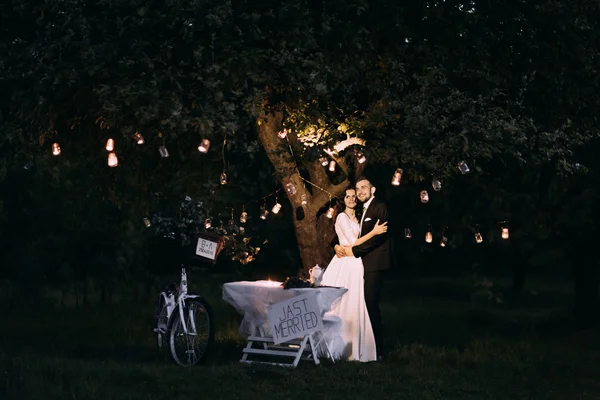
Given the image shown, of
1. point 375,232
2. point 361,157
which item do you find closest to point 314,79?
point 361,157

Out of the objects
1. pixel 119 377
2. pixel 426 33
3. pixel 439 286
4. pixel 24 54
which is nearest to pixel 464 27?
pixel 426 33

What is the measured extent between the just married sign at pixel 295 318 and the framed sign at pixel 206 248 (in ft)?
3.33

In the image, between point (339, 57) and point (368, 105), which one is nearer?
point (339, 57)

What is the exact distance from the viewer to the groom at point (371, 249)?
1605 cm

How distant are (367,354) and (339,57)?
3.79 metres

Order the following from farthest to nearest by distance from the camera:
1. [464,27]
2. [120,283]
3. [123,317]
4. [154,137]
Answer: [120,283], [123,317], [154,137], [464,27]

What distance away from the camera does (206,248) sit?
1574cm

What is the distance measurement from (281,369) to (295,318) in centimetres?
87

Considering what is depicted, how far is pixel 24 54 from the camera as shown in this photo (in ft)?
52.0

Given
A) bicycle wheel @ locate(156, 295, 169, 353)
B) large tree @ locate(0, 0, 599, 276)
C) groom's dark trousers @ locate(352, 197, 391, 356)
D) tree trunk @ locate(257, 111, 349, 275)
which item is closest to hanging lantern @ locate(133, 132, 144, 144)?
large tree @ locate(0, 0, 599, 276)

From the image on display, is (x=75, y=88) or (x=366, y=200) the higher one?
(x=75, y=88)

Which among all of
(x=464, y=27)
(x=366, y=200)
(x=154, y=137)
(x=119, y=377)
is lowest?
(x=119, y=377)

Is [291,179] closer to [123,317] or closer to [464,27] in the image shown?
[464,27]

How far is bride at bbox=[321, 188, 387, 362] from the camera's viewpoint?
52.3ft
